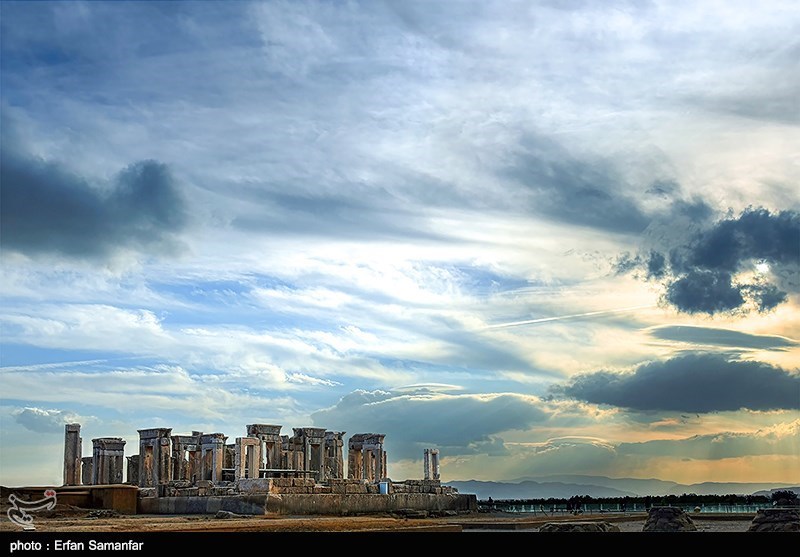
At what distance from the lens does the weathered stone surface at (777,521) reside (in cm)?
2275

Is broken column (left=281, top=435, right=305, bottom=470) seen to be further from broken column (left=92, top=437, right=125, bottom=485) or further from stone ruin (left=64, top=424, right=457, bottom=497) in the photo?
broken column (left=92, top=437, right=125, bottom=485)

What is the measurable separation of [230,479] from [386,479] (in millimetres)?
11086

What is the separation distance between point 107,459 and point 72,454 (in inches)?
111

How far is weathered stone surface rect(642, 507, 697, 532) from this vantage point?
25375 millimetres

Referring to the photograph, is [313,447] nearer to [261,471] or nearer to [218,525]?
[261,471]

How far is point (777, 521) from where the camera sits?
920 inches

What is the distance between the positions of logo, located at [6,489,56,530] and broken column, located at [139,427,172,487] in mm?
22510

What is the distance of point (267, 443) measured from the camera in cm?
5594

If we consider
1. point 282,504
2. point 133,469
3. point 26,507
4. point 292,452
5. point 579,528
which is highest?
point 292,452

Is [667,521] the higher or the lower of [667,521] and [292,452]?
the lower

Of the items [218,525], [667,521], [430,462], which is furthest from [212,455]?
[667,521]

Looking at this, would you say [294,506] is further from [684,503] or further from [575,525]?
[684,503]

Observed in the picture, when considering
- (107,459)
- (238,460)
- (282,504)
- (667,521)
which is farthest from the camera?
(107,459)
